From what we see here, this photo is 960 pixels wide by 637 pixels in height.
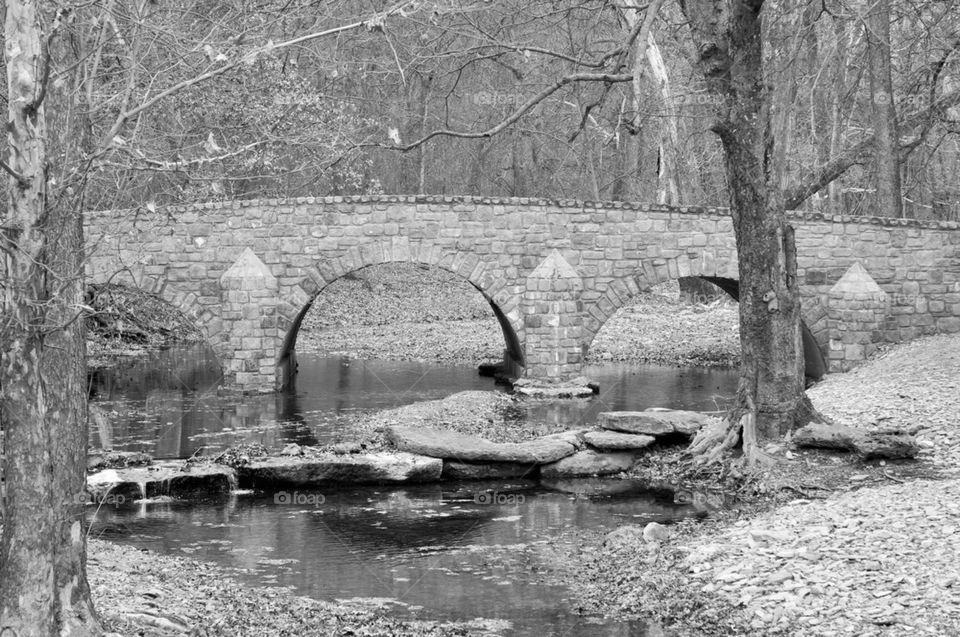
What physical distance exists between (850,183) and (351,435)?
67.3 ft

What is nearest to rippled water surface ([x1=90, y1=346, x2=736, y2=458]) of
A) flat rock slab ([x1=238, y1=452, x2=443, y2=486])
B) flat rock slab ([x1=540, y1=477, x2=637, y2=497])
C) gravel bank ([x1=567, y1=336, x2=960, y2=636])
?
flat rock slab ([x1=238, y1=452, x2=443, y2=486])

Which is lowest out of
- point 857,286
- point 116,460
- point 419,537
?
point 419,537

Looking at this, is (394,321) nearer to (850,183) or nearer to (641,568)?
(850,183)

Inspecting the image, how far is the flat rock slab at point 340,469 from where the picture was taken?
12477 mm

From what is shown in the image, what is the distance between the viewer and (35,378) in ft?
17.5

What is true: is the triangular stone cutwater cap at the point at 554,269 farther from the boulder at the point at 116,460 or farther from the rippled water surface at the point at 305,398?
the boulder at the point at 116,460

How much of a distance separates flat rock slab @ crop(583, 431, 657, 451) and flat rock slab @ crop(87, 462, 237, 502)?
429 centimetres

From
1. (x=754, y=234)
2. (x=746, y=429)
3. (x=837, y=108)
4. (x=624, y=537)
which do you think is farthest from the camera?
(x=837, y=108)

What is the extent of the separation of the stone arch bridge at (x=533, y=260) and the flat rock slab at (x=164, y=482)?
25.4 ft

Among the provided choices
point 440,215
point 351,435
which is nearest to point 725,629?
point 351,435

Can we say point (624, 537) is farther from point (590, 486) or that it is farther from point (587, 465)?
point (587, 465)

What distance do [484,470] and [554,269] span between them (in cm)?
749

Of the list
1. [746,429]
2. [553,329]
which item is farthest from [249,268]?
[746,429]

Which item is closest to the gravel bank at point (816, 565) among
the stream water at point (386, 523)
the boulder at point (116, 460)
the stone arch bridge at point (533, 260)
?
the stream water at point (386, 523)
